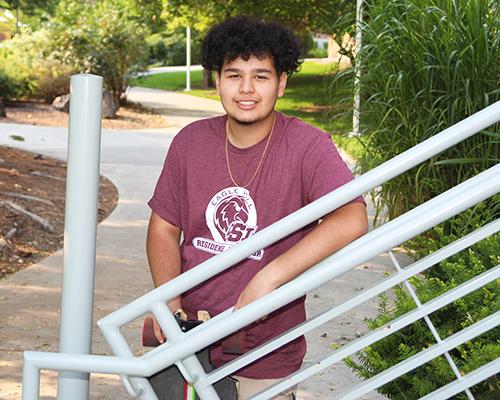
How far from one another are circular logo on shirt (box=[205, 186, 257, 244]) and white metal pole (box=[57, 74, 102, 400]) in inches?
13.9

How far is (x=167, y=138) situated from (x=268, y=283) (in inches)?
528

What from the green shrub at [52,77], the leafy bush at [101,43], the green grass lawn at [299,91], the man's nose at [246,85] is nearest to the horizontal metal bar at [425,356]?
the man's nose at [246,85]

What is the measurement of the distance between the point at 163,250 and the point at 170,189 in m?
0.17

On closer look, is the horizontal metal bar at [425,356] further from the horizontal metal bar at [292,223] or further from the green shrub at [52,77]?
the green shrub at [52,77]

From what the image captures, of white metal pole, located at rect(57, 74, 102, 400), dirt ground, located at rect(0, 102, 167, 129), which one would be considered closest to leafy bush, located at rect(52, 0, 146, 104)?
dirt ground, located at rect(0, 102, 167, 129)

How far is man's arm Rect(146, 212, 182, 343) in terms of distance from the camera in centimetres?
280

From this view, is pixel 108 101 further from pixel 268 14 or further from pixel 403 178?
pixel 403 178

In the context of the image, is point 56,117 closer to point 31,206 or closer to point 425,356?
point 31,206

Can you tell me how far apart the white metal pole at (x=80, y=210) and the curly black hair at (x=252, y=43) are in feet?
1.40

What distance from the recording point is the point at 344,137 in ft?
25.3

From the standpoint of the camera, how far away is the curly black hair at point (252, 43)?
8.85 ft

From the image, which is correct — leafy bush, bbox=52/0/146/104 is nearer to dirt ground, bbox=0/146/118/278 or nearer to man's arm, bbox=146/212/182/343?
dirt ground, bbox=0/146/118/278

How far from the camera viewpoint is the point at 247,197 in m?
2.64

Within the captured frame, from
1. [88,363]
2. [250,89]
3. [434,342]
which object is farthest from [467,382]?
[434,342]
